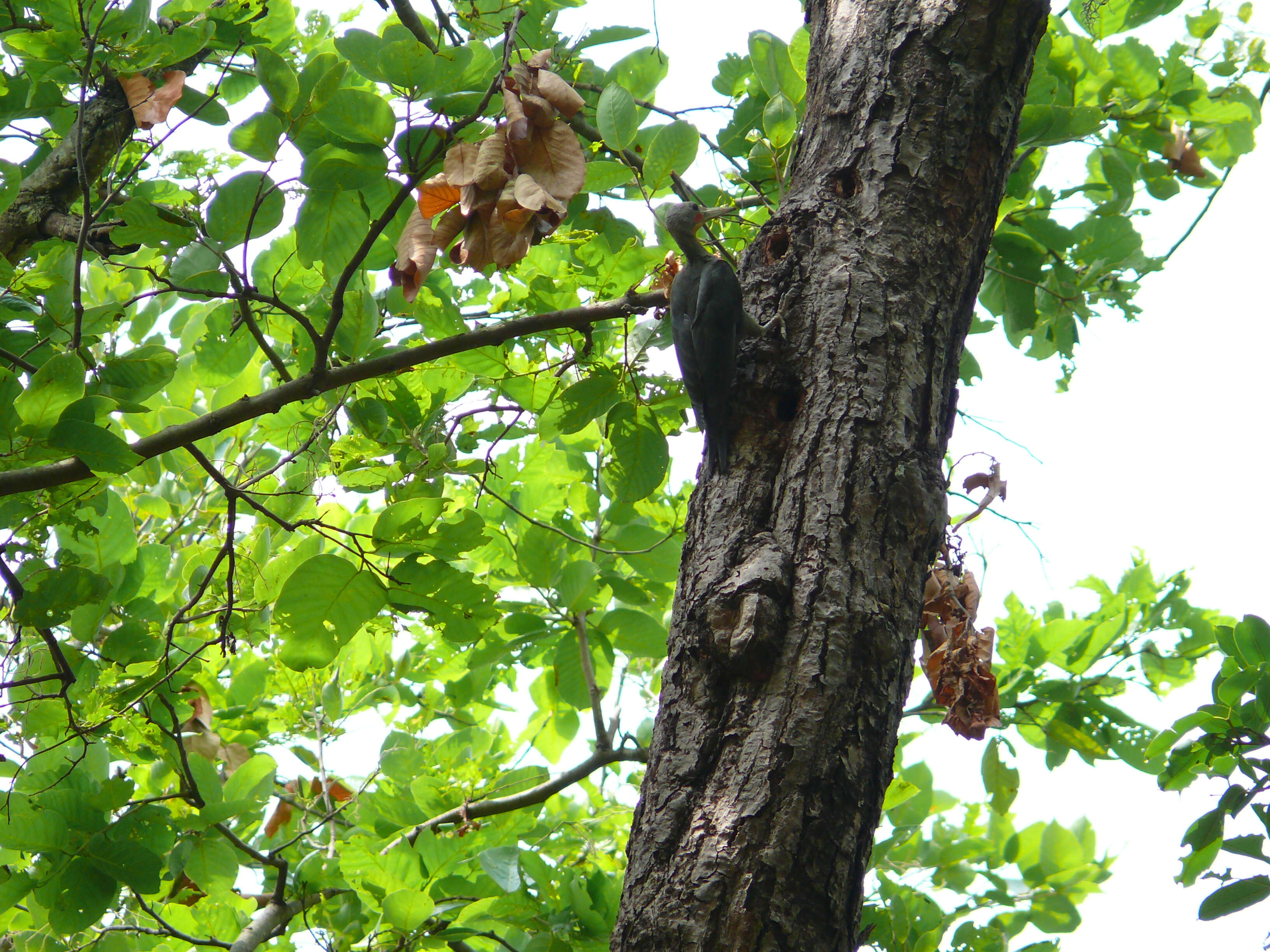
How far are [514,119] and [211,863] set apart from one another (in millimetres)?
2331

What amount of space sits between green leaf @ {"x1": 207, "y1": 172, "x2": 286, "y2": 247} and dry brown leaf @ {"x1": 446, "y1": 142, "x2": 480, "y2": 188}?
1.53 feet

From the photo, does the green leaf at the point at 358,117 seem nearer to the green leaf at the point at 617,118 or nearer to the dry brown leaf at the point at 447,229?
the dry brown leaf at the point at 447,229

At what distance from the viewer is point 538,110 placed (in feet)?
7.08

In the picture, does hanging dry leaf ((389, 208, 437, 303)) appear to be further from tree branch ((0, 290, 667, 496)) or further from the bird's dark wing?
the bird's dark wing

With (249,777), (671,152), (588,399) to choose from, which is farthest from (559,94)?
(249,777)

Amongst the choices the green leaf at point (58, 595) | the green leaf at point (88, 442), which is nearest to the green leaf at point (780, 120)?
the green leaf at point (88, 442)

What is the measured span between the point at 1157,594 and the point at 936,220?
7.64 ft

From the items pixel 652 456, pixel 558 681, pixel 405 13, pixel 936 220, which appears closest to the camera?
pixel 936 220

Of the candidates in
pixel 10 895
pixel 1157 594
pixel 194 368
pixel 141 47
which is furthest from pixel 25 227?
pixel 1157 594

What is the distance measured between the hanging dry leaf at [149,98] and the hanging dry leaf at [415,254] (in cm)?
90

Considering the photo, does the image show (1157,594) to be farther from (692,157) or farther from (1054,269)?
(692,157)

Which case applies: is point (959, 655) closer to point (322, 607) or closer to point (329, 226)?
point (322, 607)

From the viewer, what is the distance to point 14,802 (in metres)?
2.48

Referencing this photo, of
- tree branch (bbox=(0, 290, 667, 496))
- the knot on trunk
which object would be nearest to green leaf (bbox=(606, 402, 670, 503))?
tree branch (bbox=(0, 290, 667, 496))
